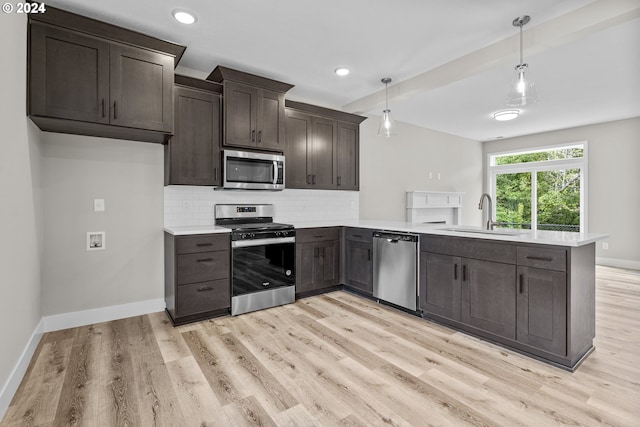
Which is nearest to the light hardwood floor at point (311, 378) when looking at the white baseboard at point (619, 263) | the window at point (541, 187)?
the white baseboard at point (619, 263)

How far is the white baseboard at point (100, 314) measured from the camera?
9.23 feet

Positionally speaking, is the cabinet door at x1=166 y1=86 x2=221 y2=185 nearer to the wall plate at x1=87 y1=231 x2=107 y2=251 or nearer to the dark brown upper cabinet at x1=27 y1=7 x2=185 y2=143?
the dark brown upper cabinet at x1=27 y1=7 x2=185 y2=143

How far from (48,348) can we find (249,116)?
8.93ft

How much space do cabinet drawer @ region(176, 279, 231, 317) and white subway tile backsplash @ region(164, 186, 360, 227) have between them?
819mm

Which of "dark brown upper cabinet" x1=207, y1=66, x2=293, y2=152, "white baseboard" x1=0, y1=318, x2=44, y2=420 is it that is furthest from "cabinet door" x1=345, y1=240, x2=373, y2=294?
"white baseboard" x1=0, y1=318, x2=44, y2=420

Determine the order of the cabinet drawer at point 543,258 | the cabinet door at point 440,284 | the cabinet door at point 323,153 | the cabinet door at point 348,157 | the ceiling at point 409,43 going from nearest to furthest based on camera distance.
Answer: the cabinet drawer at point 543,258 < the ceiling at point 409,43 < the cabinet door at point 440,284 < the cabinet door at point 323,153 < the cabinet door at point 348,157

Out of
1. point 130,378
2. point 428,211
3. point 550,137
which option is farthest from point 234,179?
point 550,137

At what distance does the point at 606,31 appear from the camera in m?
2.75

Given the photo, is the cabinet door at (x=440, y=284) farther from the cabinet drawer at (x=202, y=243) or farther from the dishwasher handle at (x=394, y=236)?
the cabinet drawer at (x=202, y=243)

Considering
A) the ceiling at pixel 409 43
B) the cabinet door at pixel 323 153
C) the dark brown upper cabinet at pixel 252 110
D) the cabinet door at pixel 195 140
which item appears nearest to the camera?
the ceiling at pixel 409 43

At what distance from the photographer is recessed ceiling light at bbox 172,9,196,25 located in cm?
253

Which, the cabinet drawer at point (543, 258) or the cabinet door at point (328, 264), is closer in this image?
the cabinet drawer at point (543, 258)

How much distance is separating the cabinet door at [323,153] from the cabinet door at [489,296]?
219cm

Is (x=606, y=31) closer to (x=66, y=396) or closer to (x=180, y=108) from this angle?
(x=180, y=108)
